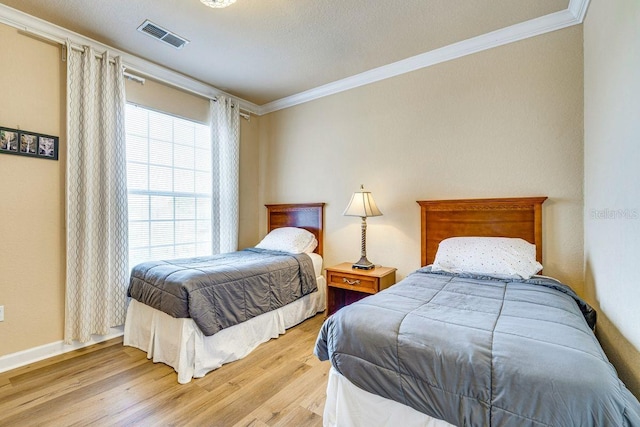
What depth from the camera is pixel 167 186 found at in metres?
3.04

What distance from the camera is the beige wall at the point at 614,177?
127 centimetres

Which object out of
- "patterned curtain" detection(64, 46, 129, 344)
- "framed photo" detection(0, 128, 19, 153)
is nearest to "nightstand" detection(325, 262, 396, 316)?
"patterned curtain" detection(64, 46, 129, 344)

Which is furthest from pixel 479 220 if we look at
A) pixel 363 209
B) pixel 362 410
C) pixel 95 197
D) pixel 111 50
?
pixel 111 50

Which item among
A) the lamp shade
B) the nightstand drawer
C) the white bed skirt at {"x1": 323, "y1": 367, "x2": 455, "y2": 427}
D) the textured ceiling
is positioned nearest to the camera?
the white bed skirt at {"x1": 323, "y1": 367, "x2": 455, "y2": 427}

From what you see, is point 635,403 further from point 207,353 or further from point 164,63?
point 164,63

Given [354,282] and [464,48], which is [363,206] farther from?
[464,48]

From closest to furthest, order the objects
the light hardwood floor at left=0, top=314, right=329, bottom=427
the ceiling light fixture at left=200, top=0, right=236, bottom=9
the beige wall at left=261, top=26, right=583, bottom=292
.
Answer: the light hardwood floor at left=0, top=314, right=329, bottom=427 → the ceiling light fixture at left=200, top=0, right=236, bottom=9 → the beige wall at left=261, top=26, right=583, bottom=292

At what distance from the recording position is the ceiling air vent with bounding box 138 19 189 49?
2266mm

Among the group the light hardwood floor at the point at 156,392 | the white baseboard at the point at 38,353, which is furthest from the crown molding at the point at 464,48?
the white baseboard at the point at 38,353

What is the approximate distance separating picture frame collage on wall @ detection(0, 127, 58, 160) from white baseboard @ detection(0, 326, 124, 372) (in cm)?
145

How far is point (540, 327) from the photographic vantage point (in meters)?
1.17

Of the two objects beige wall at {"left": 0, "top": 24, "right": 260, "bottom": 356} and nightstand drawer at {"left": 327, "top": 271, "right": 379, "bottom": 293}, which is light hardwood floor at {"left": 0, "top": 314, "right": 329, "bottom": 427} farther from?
nightstand drawer at {"left": 327, "top": 271, "right": 379, "bottom": 293}

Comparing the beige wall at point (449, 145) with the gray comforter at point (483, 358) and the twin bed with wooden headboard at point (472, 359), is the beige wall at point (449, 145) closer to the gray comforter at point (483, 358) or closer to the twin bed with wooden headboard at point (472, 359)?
the twin bed with wooden headboard at point (472, 359)

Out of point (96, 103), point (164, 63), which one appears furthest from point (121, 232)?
point (164, 63)
